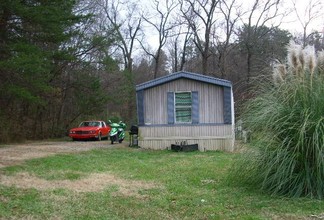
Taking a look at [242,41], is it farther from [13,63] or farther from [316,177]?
[316,177]

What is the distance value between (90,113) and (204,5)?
14.9 metres

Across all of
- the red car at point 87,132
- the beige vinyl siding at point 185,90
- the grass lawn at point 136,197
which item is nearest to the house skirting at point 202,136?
the beige vinyl siding at point 185,90

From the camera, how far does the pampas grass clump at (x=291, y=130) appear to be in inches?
231

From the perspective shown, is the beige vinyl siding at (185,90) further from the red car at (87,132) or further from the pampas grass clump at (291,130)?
the pampas grass clump at (291,130)

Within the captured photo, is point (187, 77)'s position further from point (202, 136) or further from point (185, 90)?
point (202, 136)

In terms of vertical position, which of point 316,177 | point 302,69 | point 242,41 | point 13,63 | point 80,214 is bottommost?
point 80,214

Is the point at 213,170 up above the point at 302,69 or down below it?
below

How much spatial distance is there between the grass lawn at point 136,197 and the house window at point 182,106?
620cm

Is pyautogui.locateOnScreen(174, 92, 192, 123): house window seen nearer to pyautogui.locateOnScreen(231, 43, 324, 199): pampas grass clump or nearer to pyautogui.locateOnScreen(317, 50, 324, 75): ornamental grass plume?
pyautogui.locateOnScreen(231, 43, 324, 199): pampas grass clump

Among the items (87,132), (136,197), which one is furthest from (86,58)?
(136,197)

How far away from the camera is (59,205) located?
18.7ft

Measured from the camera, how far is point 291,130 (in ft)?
19.9

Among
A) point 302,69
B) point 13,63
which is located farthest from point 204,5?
point 302,69

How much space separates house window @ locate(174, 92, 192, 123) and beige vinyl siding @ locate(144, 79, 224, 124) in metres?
0.21
